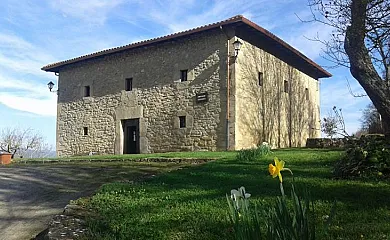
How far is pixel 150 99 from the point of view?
16.7m

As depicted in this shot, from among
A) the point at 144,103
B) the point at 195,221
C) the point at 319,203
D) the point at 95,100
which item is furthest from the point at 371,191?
the point at 95,100

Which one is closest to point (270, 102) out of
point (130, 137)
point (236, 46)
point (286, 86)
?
point (286, 86)

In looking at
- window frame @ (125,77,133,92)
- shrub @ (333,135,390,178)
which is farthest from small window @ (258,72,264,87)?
shrub @ (333,135,390,178)

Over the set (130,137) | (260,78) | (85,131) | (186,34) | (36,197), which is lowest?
(36,197)

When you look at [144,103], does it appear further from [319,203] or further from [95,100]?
[319,203]

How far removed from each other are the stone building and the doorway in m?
0.05

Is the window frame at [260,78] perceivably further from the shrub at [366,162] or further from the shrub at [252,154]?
the shrub at [366,162]

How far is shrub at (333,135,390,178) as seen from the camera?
476 cm

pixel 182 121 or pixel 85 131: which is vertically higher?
pixel 182 121

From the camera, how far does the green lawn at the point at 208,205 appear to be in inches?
116

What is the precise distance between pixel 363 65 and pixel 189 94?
10.4 m

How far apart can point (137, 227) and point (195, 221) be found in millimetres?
539

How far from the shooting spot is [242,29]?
14.8 meters

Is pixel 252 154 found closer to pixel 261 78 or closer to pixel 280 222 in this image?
pixel 280 222
